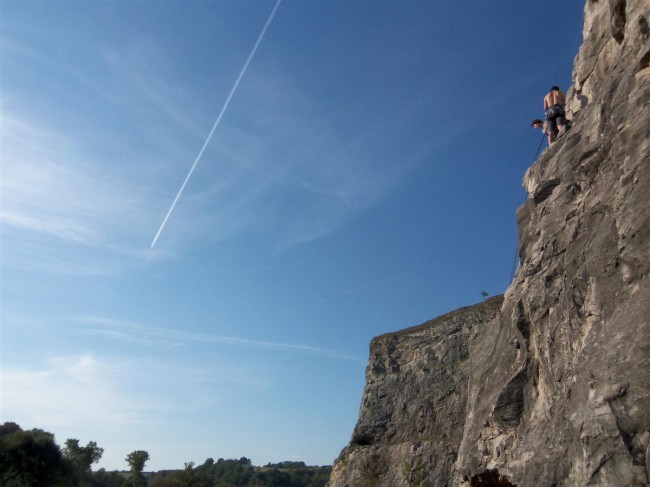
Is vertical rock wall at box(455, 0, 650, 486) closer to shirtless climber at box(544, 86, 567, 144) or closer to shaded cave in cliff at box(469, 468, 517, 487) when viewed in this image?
shaded cave in cliff at box(469, 468, 517, 487)

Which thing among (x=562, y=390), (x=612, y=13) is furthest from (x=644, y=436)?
(x=612, y=13)

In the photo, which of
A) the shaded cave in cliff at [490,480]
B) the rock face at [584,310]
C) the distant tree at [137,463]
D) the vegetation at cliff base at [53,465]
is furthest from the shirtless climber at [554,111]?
the distant tree at [137,463]

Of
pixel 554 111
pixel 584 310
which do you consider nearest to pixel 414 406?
pixel 554 111

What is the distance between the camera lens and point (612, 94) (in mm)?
13938

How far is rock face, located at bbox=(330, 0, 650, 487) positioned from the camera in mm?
9664

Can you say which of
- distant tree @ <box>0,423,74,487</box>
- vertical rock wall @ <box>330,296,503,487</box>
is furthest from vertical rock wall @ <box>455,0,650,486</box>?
distant tree @ <box>0,423,74,487</box>

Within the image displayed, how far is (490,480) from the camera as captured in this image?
15.1 metres

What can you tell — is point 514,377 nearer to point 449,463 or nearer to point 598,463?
point 598,463

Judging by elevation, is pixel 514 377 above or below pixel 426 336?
below

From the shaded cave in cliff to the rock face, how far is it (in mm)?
55

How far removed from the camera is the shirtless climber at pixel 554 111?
62.7 ft

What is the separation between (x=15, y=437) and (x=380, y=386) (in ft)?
168

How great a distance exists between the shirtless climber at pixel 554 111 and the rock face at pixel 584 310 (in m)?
0.45

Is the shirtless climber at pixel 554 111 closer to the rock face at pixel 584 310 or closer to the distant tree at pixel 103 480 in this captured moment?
the rock face at pixel 584 310
